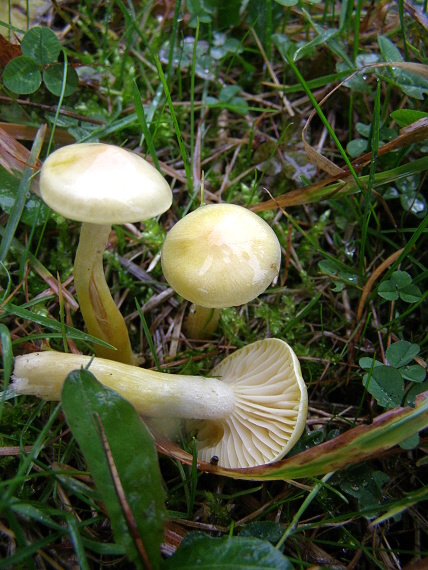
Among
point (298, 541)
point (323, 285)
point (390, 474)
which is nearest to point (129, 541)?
point (298, 541)

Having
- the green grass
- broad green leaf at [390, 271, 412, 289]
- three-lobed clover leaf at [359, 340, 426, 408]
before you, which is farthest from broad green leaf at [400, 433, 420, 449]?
broad green leaf at [390, 271, 412, 289]

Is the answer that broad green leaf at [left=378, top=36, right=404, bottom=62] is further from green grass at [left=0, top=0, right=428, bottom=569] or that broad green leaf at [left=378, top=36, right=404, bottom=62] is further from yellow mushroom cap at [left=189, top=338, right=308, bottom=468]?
yellow mushroom cap at [left=189, top=338, right=308, bottom=468]

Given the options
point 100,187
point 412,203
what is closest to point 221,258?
point 100,187

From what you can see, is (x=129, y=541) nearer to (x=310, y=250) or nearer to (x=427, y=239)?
(x=310, y=250)

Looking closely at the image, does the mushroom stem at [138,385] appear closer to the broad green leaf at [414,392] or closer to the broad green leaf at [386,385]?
the broad green leaf at [386,385]

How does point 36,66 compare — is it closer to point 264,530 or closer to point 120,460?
point 120,460
